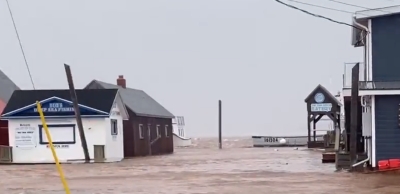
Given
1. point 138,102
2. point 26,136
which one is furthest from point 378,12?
point 138,102

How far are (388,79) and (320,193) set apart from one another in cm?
876

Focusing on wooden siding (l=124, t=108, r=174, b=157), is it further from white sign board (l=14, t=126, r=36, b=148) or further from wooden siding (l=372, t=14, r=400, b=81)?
wooden siding (l=372, t=14, r=400, b=81)

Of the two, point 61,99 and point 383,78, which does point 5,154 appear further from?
point 383,78

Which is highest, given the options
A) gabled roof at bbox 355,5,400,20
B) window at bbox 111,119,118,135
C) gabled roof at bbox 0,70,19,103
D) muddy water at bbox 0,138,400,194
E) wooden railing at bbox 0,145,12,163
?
gabled roof at bbox 355,5,400,20

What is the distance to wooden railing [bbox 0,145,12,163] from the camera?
39250mm

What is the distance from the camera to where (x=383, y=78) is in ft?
82.0

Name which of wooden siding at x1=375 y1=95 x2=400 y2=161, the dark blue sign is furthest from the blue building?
the dark blue sign

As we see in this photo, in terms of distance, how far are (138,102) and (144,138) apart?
10.6ft

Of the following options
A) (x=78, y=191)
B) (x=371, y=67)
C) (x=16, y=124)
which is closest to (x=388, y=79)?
(x=371, y=67)

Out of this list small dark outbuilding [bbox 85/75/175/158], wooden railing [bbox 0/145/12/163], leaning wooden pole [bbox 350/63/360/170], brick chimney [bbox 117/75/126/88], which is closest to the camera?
leaning wooden pole [bbox 350/63/360/170]

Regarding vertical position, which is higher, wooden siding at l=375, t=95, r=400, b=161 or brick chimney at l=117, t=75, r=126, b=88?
brick chimney at l=117, t=75, r=126, b=88

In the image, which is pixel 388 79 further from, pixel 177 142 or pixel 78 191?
pixel 177 142

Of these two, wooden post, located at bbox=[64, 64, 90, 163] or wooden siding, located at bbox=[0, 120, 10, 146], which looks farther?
wooden siding, located at bbox=[0, 120, 10, 146]

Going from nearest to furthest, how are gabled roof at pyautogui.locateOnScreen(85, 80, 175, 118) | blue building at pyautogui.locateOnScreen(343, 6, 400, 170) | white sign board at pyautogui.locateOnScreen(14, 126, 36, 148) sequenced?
blue building at pyautogui.locateOnScreen(343, 6, 400, 170) → white sign board at pyautogui.locateOnScreen(14, 126, 36, 148) → gabled roof at pyautogui.locateOnScreen(85, 80, 175, 118)
